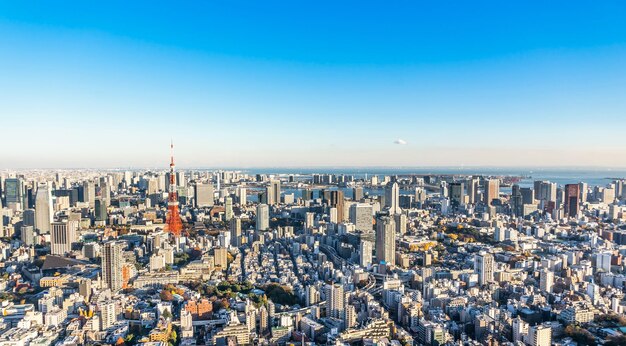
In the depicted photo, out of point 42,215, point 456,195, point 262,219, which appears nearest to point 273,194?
point 262,219

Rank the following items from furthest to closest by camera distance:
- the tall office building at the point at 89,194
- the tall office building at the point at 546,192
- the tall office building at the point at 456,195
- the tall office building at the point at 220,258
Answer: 1. the tall office building at the point at 456,195
2. the tall office building at the point at 89,194
3. the tall office building at the point at 546,192
4. the tall office building at the point at 220,258

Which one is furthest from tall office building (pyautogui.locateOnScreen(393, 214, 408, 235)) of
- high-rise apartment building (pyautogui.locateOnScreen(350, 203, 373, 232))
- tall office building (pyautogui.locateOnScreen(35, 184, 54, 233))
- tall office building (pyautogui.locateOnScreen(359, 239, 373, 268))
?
tall office building (pyautogui.locateOnScreen(35, 184, 54, 233))

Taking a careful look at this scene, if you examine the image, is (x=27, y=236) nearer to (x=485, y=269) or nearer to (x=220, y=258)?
(x=220, y=258)

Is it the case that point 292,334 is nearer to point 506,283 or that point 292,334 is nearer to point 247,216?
point 506,283

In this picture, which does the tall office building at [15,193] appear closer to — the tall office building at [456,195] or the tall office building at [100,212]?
the tall office building at [100,212]

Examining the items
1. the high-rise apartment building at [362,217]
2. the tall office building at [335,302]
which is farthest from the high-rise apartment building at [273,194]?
the tall office building at [335,302]

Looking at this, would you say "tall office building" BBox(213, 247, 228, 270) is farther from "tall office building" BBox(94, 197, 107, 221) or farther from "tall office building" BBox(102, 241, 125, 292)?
"tall office building" BBox(94, 197, 107, 221)
